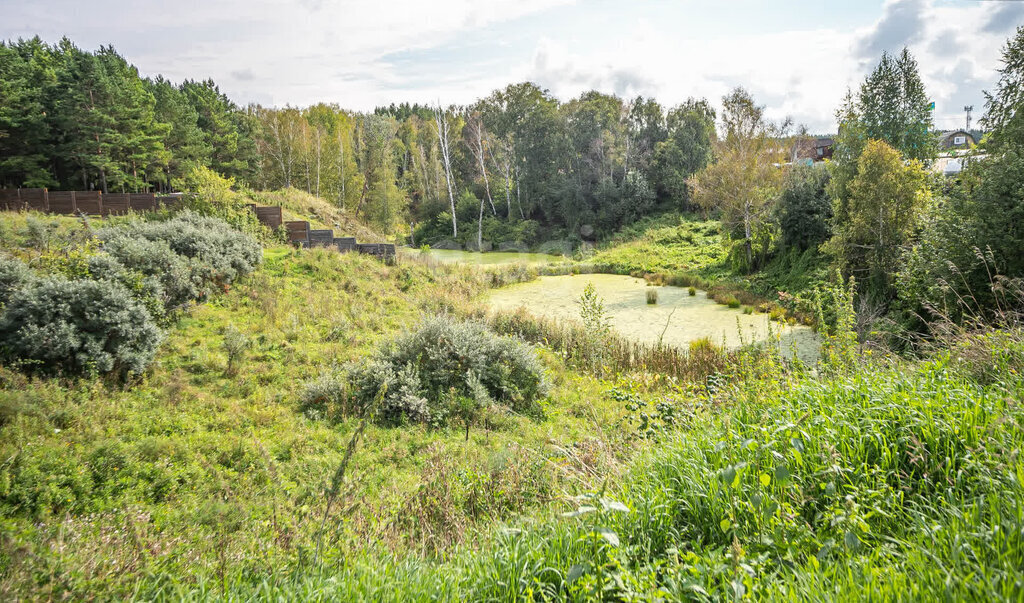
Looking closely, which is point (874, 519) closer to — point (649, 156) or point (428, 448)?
point (428, 448)

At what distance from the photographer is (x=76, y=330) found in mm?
7090

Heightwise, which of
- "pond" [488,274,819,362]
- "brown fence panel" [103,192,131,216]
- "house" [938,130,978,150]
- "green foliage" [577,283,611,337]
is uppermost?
"house" [938,130,978,150]

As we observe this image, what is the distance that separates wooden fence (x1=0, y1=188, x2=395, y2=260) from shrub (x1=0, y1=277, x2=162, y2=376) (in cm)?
1012

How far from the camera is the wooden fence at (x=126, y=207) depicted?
17594 mm

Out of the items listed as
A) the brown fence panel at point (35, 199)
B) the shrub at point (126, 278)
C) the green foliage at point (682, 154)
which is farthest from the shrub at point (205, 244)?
the green foliage at point (682, 154)

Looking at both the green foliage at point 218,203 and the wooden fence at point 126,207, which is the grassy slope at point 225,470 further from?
the wooden fence at point 126,207

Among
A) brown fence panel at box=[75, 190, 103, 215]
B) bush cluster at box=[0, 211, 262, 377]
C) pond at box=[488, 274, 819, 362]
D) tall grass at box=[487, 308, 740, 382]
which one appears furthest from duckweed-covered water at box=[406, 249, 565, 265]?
bush cluster at box=[0, 211, 262, 377]

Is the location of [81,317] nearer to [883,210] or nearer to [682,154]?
[883,210]

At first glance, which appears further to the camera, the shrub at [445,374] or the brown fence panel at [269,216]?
the brown fence panel at [269,216]

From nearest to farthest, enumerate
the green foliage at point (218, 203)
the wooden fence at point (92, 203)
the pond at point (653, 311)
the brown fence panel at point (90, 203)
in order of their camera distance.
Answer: the pond at point (653, 311) < the green foliage at point (218, 203) < the wooden fence at point (92, 203) < the brown fence panel at point (90, 203)

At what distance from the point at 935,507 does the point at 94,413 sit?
26.3 feet

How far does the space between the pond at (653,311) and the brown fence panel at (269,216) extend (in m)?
8.77

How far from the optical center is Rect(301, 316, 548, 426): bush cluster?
7012mm

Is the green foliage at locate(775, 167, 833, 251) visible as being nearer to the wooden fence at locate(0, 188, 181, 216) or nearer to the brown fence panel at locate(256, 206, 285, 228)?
the brown fence panel at locate(256, 206, 285, 228)
